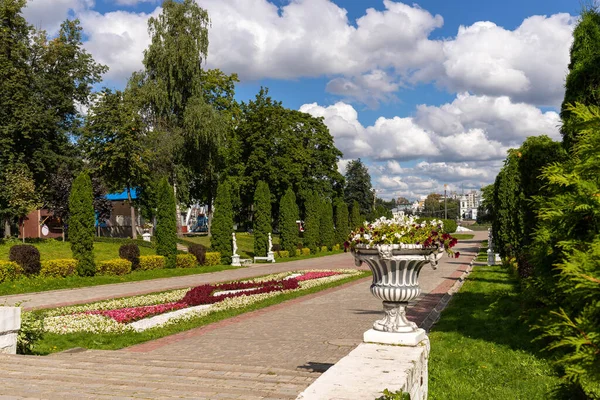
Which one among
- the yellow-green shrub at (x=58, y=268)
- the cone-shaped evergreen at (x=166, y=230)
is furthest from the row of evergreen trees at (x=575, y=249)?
the cone-shaped evergreen at (x=166, y=230)

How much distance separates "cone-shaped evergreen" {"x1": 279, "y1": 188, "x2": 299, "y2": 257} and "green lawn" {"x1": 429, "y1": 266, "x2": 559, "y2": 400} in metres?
26.8

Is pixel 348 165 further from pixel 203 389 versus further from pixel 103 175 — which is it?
pixel 203 389

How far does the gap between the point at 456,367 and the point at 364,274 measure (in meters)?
17.2

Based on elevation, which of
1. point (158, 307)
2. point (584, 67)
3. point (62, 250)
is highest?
point (584, 67)

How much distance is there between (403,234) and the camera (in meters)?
5.32

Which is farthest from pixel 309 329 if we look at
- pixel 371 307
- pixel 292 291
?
pixel 292 291

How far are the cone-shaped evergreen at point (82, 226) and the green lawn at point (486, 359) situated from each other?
16.1 metres

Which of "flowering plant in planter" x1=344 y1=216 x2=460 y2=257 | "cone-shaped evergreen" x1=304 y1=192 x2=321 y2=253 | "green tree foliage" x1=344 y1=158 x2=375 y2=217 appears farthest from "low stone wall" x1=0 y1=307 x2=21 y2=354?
"green tree foliage" x1=344 y1=158 x2=375 y2=217

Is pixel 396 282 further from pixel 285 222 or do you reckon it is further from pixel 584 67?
pixel 285 222

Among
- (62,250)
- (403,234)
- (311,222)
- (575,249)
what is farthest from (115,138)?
(575,249)

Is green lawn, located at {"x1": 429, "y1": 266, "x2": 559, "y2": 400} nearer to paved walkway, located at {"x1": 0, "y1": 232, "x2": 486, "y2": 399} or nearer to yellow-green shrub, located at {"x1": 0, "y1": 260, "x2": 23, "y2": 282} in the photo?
paved walkway, located at {"x1": 0, "y1": 232, "x2": 486, "y2": 399}

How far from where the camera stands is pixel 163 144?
38.5 m

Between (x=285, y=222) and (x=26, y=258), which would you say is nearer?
(x=26, y=258)

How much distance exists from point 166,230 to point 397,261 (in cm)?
2330
